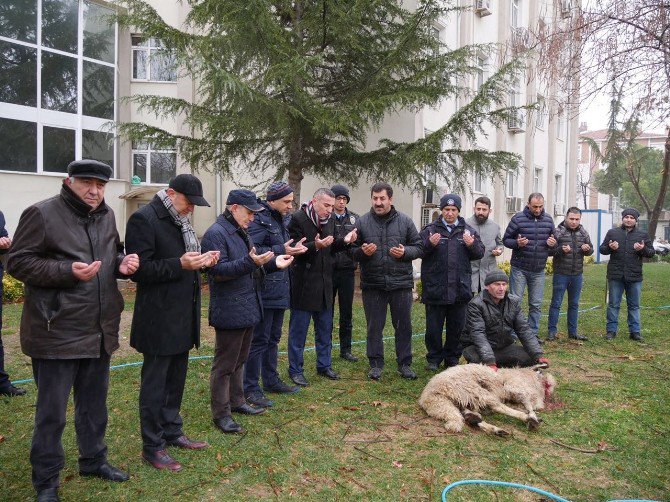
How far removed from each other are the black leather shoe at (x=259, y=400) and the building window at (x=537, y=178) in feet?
73.3

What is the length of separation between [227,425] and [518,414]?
2.56 metres

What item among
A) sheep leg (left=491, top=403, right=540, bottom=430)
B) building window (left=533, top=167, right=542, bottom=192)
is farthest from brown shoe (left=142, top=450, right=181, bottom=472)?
building window (left=533, top=167, right=542, bottom=192)

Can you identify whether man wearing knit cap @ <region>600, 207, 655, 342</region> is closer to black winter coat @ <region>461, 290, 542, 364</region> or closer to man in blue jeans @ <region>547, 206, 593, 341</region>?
man in blue jeans @ <region>547, 206, 593, 341</region>

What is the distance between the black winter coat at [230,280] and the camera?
4520 mm

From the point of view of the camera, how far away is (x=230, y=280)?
4684 millimetres

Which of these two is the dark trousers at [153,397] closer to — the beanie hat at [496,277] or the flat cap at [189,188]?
the flat cap at [189,188]

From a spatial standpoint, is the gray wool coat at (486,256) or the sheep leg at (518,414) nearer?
the sheep leg at (518,414)

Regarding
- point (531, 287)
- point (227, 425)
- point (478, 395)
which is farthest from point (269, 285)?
point (531, 287)

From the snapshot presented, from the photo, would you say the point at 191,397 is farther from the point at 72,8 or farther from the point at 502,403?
the point at 72,8

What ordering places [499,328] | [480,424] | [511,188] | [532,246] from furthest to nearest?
1. [511,188]
2. [532,246]
3. [499,328]
4. [480,424]

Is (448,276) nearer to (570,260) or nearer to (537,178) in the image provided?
(570,260)

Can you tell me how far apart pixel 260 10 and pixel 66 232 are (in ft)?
25.3

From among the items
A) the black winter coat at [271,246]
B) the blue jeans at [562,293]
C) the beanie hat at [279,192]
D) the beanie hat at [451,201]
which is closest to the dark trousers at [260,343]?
the black winter coat at [271,246]

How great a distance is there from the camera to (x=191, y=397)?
5707mm
